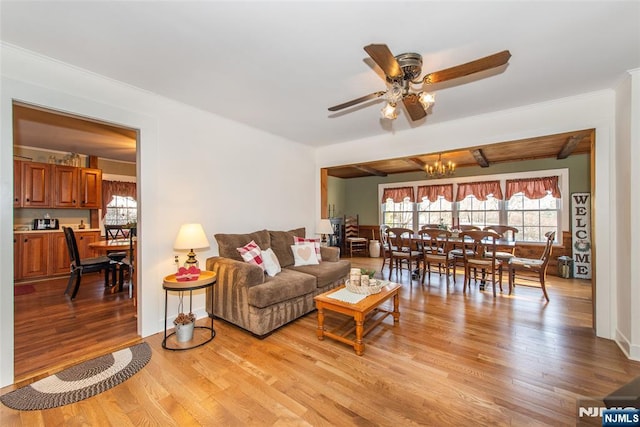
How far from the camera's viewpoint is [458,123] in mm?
3574

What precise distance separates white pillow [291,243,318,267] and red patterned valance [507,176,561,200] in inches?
195

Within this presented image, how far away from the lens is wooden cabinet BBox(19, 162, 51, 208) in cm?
467

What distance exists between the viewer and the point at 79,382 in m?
1.95

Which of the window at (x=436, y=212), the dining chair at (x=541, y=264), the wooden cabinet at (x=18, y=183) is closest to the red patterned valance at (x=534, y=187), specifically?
the window at (x=436, y=212)

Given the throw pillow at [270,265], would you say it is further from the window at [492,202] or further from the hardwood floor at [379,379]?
the window at [492,202]

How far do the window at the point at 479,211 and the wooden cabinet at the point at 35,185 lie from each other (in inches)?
351

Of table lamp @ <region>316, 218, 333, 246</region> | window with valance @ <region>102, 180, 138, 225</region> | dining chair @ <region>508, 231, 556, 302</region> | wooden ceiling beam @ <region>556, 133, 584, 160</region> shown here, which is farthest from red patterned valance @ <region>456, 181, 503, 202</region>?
window with valance @ <region>102, 180, 138, 225</region>

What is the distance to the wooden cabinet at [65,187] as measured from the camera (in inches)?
196

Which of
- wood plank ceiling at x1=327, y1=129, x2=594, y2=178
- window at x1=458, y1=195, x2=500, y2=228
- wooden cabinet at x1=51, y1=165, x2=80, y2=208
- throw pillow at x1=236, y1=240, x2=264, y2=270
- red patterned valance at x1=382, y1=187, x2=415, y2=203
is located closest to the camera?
throw pillow at x1=236, y1=240, x2=264, y2=270

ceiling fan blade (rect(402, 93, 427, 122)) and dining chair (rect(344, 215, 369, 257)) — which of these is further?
dining chair (rect(344, 215, 369, 257))

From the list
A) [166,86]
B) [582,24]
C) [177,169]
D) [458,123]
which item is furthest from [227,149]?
[582,24]

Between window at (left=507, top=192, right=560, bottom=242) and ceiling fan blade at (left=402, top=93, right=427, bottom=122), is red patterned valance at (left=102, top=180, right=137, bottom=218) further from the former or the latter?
window at (left=507, top=192, right=560, bottom=242)

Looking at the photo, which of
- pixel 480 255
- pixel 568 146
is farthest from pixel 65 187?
pixel 568 146

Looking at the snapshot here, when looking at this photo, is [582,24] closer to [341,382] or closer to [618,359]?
[618,359]
